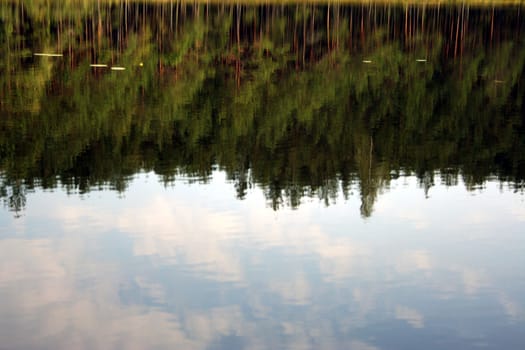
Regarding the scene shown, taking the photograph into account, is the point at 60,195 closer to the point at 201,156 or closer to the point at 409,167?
the point at 201,156

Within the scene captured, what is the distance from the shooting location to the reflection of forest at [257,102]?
A: 43.8m

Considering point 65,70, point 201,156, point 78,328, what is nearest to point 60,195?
point 201,156

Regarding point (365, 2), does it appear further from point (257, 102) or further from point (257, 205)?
point (257, 205)

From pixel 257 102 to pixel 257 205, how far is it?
32.2m

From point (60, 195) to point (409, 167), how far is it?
17360 mm

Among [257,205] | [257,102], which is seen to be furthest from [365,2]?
[257,205]

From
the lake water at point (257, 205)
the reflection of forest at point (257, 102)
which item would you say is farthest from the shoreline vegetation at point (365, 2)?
the lake water at point (257, 205)

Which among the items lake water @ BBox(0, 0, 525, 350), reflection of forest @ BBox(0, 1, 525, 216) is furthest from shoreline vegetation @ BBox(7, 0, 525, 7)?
lake water @ BBox(0, 0, 525, 350)

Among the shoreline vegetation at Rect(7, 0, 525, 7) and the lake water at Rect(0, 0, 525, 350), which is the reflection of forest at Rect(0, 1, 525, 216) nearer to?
the lake water at Rect(0, 0, 525, 350)

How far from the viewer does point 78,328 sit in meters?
23.4

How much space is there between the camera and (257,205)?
36.8 metres

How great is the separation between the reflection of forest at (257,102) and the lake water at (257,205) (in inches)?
10.7

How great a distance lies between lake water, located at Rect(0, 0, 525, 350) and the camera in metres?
24.2

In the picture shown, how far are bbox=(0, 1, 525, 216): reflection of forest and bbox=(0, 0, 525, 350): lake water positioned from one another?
272 mm
